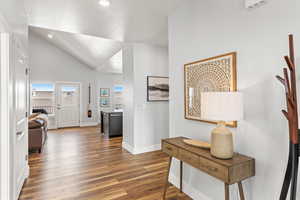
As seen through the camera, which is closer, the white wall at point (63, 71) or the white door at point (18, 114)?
the white door at point (18, 114)

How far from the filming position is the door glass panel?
729 cm

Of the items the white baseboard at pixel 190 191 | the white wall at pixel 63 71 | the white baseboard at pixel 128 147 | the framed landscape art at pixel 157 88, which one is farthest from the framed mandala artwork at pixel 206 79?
the white wall at pixel 63 71

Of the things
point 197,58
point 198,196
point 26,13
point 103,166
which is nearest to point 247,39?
point 197,58

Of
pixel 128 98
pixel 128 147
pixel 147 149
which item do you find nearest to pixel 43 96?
pixel 128 98

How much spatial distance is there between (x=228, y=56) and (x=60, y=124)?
754 centimetres

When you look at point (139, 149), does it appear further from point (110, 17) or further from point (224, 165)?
point (110, 17)

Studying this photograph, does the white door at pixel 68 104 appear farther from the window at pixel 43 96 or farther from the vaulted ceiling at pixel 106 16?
the vaulted ceiling at pixel 106 16

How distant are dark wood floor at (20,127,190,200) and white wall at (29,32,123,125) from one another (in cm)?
406

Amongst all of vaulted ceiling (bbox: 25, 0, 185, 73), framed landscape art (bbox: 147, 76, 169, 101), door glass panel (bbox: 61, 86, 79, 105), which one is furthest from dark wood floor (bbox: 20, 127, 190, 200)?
door glass panel (bbox: 61, 86, 79, 105)

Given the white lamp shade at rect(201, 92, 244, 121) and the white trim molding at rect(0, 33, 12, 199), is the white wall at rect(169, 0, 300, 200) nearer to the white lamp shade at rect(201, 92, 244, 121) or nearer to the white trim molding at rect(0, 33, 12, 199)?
the white lamp shade at rect(201, 92, 244, 121)

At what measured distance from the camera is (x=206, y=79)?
1859 mm

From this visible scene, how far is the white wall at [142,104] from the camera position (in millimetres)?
3695

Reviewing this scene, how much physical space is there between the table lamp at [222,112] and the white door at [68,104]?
24.1 ft

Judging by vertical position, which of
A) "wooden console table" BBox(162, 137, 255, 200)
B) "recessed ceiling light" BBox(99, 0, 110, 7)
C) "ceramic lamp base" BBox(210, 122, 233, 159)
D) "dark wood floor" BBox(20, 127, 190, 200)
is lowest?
"dark wood floor" BBox(20, 127, 190, 200)
